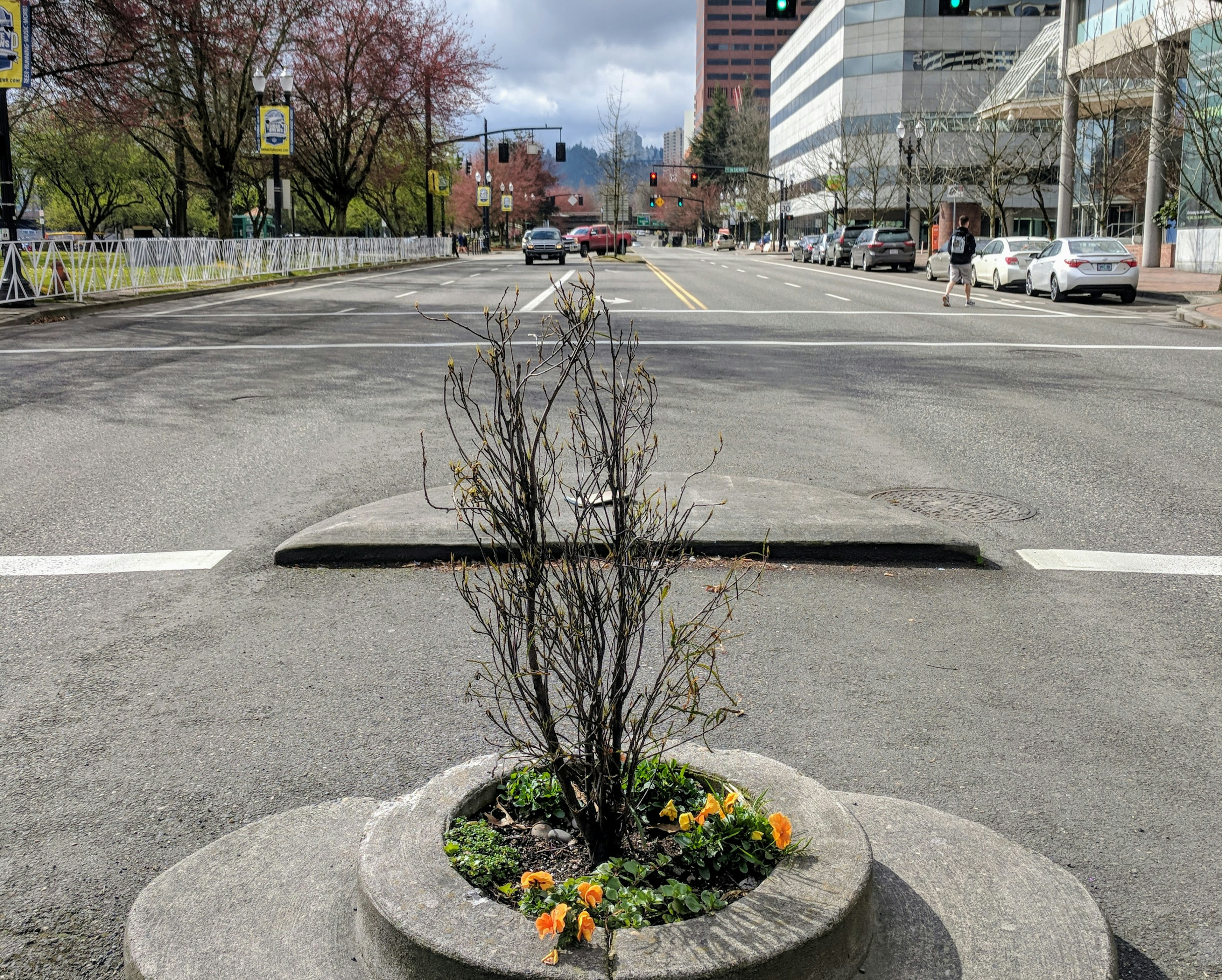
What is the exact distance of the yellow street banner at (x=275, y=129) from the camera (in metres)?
35.7

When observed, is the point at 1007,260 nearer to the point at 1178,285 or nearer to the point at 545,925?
the point at 1178,285

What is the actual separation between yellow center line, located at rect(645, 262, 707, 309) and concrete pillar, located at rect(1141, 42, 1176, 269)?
11.6 m

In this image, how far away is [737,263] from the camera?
2143 inches

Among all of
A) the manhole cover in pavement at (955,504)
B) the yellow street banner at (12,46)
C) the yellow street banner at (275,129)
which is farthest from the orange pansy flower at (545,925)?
the yellow street banner at (275,129)

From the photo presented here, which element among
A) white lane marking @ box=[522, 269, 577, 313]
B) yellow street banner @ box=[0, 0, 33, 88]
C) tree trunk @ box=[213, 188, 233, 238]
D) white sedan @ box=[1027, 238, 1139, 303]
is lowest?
white lane marking @ box=[522, 269, 577, 313]

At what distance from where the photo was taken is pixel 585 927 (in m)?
2.37

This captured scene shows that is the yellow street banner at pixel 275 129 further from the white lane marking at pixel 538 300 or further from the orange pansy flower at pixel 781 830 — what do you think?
the orange pansy flower at pixel 781 830

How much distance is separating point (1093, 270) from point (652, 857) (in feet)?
81.5

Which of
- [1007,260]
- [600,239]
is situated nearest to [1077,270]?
[1007,260]

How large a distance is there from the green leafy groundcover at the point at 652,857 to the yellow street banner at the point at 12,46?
20.4 metres

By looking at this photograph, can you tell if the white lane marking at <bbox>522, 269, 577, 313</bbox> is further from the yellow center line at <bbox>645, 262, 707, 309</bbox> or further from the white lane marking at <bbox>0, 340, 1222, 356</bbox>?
the white lane marking at <bbox>0, 340, 1222, 356</bbox>

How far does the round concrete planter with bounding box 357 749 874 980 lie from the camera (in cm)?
236

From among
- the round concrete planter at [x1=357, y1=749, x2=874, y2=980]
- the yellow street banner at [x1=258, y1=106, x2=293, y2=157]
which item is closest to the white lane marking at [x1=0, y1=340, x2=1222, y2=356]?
the round concrete planter at [x1=357, y1=749, x2=874, y2=980]

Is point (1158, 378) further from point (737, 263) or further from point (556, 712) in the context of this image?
point (737, 263)
